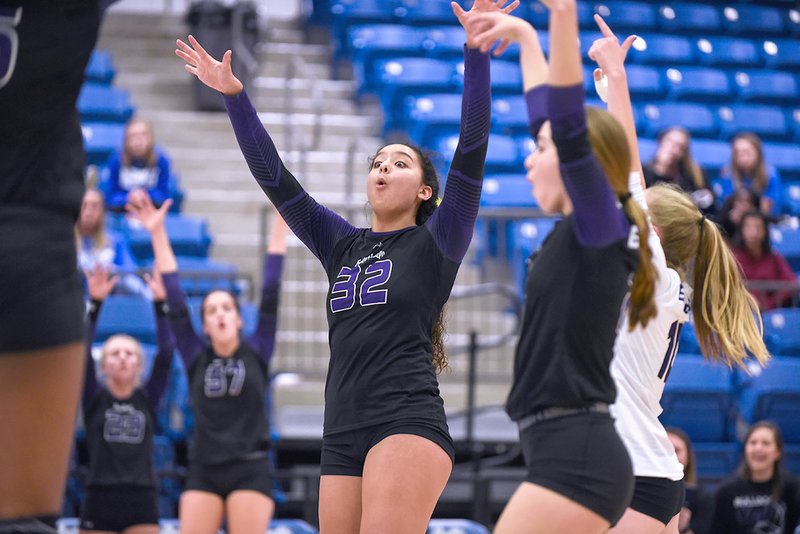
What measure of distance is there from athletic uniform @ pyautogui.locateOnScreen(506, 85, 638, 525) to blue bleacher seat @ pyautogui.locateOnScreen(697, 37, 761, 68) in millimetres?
10155

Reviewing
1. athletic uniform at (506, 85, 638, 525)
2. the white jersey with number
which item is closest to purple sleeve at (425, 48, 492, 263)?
the white jersey with number

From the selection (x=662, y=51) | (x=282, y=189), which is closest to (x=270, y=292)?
(x=282, y=189)

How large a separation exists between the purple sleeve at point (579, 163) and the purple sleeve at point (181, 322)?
377 centimetres

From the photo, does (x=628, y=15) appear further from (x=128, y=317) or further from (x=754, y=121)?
(x=128, y=317)

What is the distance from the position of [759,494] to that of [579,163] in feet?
16.1

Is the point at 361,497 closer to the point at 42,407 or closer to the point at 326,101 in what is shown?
the point at 42,407

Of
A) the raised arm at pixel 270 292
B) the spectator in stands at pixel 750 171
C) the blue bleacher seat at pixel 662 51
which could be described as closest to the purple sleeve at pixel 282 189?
the raised arm at pixel 270 292

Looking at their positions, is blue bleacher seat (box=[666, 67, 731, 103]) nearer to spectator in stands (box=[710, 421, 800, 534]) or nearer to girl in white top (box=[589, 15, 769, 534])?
spectator in stands (box=[710, 421, 800, 534])

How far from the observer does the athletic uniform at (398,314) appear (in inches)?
130

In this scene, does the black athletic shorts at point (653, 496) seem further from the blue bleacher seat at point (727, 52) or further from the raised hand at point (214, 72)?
→ the blue bleacher seat at point (727, 52)

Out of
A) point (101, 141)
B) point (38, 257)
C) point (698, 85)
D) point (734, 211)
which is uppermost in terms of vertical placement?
point (698, 85)

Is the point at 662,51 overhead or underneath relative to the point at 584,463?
overhead

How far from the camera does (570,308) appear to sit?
261 cm

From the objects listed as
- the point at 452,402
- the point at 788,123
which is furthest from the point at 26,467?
the point at 788,123
